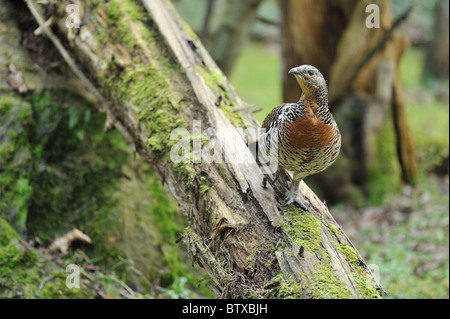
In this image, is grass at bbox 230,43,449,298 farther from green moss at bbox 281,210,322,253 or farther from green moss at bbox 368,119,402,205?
green moss at bbox 281,210,322,253

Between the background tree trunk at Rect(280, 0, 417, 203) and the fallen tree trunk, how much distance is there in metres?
2.96

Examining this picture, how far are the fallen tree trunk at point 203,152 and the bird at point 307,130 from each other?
378 mm

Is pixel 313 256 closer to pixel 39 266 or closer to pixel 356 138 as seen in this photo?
pixel 39 266

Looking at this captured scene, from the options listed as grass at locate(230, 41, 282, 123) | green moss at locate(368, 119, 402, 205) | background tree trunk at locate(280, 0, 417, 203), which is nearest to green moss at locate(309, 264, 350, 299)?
background tree trunk at locate(280, 0, 417, 203)

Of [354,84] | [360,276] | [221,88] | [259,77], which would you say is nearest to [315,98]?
[360,276]

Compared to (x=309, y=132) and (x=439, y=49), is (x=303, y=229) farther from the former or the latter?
(x=439, y=49)

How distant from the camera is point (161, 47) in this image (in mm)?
4363

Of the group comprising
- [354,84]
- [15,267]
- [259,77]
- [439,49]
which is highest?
[439,49]

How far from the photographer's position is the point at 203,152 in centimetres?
357

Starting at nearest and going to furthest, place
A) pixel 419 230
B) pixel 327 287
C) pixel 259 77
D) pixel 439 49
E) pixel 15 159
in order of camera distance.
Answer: pixel 327 287, pixel 15 159, pixel 419 230, pixel 439 49, pixel 259 77

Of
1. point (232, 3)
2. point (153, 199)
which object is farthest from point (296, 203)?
point (232, 3)

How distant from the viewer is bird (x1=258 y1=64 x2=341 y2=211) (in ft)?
9.52

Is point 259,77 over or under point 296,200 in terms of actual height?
over

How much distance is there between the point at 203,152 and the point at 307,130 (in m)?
0.99
